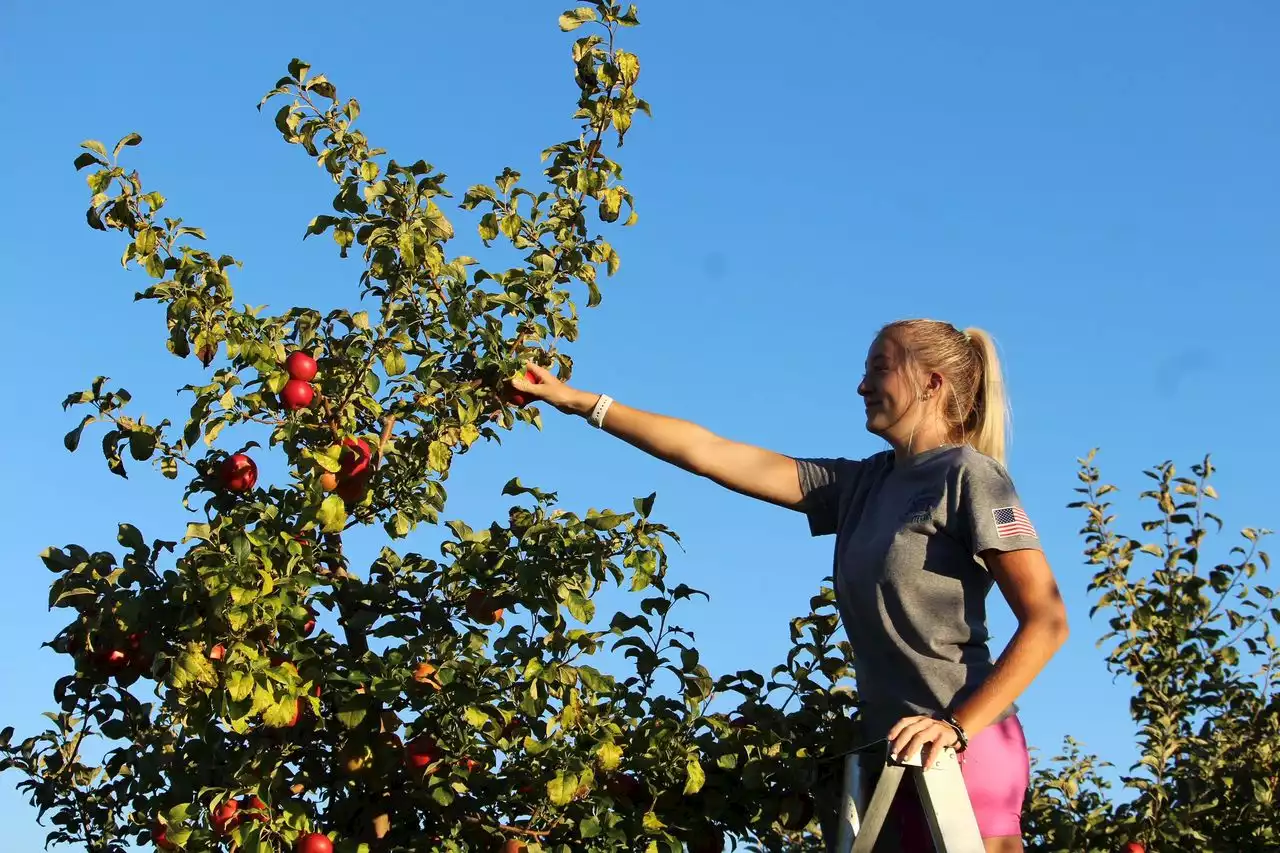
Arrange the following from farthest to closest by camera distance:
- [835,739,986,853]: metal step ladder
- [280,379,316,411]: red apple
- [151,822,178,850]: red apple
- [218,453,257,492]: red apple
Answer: [218,453,257,492]: red apple, [280,379,316,411]: red apple, [151,822,178,850]: red apple, [835,739,986,853]: metal step ladder

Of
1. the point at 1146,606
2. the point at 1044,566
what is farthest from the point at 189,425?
the point at 1146,606

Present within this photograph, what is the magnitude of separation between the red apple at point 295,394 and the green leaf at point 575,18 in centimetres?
120

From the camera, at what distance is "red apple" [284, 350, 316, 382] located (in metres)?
3.77

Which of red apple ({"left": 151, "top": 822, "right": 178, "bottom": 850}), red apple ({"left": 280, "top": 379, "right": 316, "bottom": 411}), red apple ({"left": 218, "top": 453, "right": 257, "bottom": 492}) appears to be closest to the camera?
red apple ({"left": 151, "top": 822, "right": 178, "bottom": 850})

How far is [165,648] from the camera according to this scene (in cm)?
356

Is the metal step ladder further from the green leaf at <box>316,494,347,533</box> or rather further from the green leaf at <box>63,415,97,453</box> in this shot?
the green leaf at <box>63,415,97,453</box>

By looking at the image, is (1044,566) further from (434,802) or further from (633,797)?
(434,802)

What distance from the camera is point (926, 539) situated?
3443 mm

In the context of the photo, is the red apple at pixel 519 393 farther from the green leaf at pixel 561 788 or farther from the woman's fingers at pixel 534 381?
the green leaf at pixel 561 788

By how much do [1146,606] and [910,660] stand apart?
2.99 meters

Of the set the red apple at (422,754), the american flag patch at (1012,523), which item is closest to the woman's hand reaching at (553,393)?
the red apple at (422,754)

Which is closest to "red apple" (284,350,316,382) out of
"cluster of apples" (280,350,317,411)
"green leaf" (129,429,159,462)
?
"cluster of apples" (280,350,317,411)

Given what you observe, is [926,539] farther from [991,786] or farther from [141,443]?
[141,443]

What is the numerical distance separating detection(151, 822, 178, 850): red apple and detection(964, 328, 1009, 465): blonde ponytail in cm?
220
